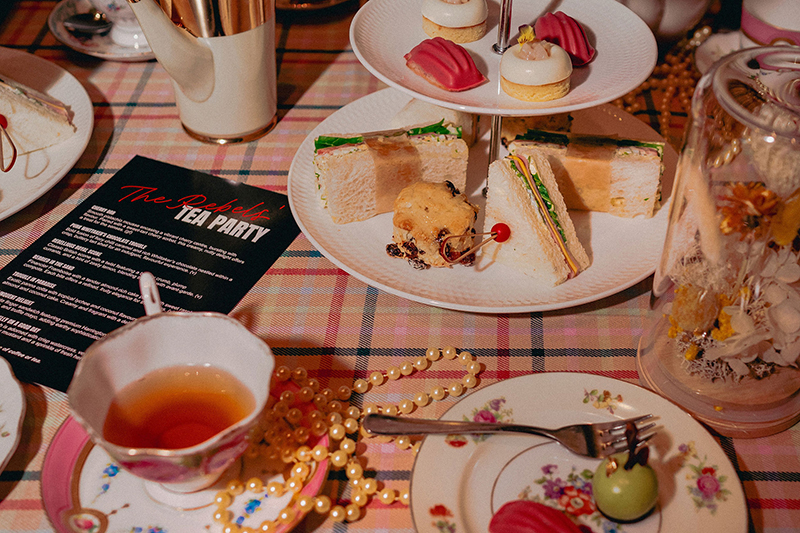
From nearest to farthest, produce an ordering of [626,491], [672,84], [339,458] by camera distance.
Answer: [626,491] < [339,458] < [672,84]

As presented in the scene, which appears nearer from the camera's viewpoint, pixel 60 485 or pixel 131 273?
pixel 60 485

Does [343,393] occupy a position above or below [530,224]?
below

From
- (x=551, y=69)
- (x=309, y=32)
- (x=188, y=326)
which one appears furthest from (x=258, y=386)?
(x=309, y=32)

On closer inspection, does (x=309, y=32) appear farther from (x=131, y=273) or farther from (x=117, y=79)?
(x=131, y=273)

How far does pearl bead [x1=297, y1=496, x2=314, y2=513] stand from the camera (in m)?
0.61

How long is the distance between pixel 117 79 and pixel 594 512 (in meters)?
1.26

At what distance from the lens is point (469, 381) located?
0.77 meters

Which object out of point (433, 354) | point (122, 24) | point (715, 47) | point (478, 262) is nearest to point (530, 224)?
point (478, 262)

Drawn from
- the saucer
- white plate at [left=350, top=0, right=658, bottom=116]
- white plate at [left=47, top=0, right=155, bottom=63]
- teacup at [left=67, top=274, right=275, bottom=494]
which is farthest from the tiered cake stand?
white plate at [left=47, top=0, right=155, bottom=63]

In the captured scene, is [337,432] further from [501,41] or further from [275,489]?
[501,41]

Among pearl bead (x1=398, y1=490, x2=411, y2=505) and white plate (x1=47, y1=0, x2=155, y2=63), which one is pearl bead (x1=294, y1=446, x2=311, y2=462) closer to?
pearl bead (x1=398, y1=490, x2=411, y2=505)

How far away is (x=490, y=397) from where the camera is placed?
0.69m

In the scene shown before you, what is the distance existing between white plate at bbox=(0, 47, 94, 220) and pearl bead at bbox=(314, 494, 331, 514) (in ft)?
2.25

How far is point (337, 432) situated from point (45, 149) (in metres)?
0.79
